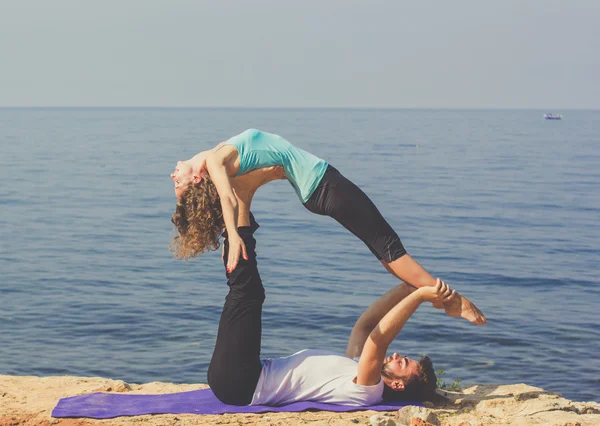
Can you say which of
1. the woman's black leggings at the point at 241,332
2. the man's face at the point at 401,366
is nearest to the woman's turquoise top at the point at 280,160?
the woman's black leggings at the point at 241,332

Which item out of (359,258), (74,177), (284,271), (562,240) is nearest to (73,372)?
(284,271)

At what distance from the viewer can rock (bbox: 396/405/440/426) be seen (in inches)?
232

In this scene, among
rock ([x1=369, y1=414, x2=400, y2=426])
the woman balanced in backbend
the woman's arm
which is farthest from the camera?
the woman balanced in backbend

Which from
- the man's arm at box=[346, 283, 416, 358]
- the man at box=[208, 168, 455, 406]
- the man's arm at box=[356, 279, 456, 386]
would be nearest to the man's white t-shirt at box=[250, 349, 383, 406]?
the man at box=[208, 168, 455, 406]

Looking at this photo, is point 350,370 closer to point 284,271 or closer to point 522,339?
point 522,339

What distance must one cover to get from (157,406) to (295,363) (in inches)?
44.9

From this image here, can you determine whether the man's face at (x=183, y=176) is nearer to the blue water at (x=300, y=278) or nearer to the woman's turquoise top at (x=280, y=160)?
the woman's turquoise top at (x=280, y=160)

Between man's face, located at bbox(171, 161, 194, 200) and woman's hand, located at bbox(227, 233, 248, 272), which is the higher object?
man's face, located at bbox(171, 161, 194, 200)

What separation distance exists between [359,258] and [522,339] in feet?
24.3

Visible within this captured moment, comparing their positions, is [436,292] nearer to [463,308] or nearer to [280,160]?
[463,308]

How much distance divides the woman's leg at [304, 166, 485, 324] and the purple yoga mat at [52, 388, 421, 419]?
3.33 ft

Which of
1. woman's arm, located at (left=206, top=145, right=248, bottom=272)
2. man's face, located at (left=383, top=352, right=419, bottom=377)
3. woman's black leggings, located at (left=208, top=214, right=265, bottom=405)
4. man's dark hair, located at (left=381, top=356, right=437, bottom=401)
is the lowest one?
man's dark hair, located at (left=381, top=356, right=437, bottom=401)

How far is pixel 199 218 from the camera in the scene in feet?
21.4

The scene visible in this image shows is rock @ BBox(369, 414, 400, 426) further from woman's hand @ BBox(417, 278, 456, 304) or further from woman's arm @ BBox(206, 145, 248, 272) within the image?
woman's arm @ BBox(206, 145, 248, 272)
